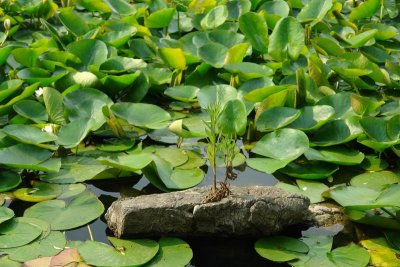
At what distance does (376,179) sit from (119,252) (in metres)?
0.99

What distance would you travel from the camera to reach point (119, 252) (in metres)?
1.93

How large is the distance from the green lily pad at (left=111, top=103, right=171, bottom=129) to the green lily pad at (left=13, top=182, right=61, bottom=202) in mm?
475

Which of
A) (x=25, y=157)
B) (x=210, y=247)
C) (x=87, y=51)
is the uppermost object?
(x=87, y=51)

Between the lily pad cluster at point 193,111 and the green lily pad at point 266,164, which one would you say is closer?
the lily pad cluster at point 193,111

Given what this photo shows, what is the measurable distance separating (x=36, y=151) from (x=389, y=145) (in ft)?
4.22

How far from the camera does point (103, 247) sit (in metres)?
1.95

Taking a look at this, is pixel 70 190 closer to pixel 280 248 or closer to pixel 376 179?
pixel 280 248

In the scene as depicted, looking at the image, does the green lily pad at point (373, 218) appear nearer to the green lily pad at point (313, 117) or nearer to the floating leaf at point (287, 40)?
the green lily pad at point (313, 117)

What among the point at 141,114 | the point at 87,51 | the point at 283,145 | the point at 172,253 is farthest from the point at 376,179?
the point at 87,51

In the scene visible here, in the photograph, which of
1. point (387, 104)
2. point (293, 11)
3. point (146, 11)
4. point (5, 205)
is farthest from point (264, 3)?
point (5, 205)

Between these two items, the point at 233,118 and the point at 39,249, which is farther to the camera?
the point at 233,118

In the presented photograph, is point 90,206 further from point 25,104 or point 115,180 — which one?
point 25,104

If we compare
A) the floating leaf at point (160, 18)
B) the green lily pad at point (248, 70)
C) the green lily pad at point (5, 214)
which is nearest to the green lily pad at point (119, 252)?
the green lily pad at point (5, 214)

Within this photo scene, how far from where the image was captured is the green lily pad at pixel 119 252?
1.88 m
